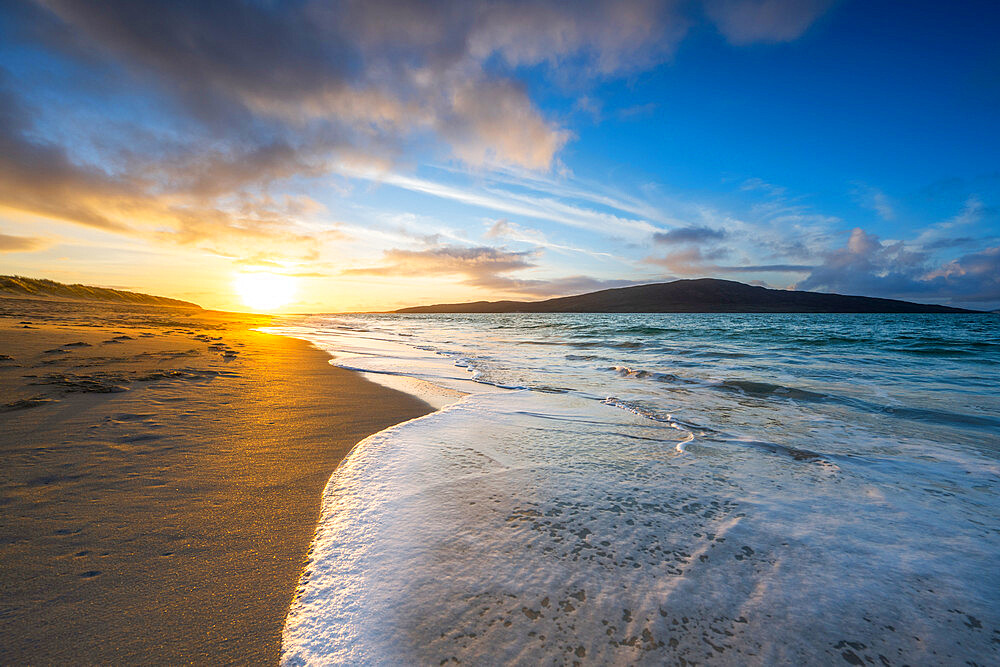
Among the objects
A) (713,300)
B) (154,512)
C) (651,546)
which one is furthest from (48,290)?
(713,300)

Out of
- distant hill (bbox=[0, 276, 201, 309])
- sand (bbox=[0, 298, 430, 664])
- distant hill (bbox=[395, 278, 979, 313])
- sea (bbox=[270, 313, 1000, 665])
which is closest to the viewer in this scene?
sand (bbox=[0, 298, 430, 664])

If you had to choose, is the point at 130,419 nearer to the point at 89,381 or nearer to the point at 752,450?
the point at 89,381

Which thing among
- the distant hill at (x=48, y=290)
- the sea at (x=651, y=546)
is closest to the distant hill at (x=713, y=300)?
the distant hill at (x=48, y=290)

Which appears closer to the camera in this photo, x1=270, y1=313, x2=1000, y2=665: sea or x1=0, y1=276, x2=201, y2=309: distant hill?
x1=270, y1=313, x2=1000, y2=665: sea

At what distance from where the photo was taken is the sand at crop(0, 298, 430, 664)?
1465 mm

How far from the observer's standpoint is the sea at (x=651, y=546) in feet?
5.25

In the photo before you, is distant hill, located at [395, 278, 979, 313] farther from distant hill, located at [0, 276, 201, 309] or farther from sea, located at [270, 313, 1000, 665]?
sea, located at [270, 313, 1000, 665]

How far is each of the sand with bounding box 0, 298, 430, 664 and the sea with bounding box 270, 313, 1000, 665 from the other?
0.26m

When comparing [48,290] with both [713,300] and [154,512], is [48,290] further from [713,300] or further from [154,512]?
[713,300]

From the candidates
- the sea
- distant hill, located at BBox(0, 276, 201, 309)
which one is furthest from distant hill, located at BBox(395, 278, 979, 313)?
the sea

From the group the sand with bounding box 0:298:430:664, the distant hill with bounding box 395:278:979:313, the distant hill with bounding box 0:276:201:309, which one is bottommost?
the sand with bounding box 0:298:430:664

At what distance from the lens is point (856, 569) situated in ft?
7.09

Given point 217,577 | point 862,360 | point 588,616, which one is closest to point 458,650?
point 588,616

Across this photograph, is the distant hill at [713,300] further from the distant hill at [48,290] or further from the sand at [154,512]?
the sand at [154,512]
